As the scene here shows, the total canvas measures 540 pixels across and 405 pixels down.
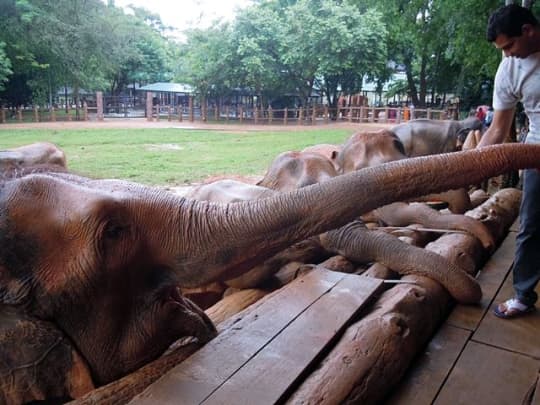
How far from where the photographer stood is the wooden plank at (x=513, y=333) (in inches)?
79.4

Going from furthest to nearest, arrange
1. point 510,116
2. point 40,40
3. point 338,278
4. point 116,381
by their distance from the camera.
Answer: point 40,40, point 510,116, point 338,278, point 116,381

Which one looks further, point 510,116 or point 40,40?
point 40,40

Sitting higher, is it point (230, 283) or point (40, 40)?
point (40, 40)

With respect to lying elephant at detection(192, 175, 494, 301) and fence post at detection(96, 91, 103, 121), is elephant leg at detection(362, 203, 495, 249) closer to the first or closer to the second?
lying elephant at detection(192, 175, 494, 301)

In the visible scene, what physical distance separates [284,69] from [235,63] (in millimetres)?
2298

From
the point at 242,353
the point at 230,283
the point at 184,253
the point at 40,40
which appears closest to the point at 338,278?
the point at 230,283

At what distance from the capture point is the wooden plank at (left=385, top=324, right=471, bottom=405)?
5.45 feet

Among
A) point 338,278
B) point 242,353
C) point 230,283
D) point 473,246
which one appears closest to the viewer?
point 242,353

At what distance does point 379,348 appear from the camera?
1661 mm

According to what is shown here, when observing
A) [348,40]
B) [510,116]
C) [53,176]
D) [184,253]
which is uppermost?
[348,40]

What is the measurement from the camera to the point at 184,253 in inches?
59.2

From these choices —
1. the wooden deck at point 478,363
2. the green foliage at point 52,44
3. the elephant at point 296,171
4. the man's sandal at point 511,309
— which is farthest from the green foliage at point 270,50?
the wooden deck at point 478,363

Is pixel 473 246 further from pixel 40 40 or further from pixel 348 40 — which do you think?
pixel 348 40

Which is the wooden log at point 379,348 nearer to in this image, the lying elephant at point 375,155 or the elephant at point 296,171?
the elephant at point 296,171
